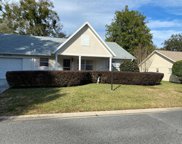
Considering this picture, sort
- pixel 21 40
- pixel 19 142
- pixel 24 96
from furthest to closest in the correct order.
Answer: pixel 21 40 → pixel 24 96 → pixel 19 142

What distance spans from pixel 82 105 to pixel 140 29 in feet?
152

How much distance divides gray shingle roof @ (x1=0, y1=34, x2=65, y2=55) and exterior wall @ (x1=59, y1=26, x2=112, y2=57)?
220 centimetres

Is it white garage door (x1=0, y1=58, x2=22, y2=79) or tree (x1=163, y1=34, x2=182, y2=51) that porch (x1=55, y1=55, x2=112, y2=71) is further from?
Result: tree (x1=163, y1=34, x2=182, y2=51)

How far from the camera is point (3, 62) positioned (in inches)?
927

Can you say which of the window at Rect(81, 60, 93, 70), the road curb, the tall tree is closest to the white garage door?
the window at Rect(81, 60, 93, 70)

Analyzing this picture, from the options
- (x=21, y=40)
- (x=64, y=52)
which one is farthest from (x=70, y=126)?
(x=21, y=40)

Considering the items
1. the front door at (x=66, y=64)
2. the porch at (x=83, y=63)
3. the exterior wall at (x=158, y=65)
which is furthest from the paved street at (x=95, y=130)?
the exterior wall at (x=158, y=65)

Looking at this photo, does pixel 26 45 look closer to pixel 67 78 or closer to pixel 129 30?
pixel 67 78

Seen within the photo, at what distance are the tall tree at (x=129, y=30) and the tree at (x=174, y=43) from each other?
64.1ft

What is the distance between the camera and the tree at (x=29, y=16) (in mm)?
44812

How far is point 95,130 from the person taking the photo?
296 inches

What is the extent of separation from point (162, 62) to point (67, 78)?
20102 mm

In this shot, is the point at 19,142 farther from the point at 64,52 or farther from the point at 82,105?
the point at 64,52

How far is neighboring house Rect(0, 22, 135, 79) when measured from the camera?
934 inches
